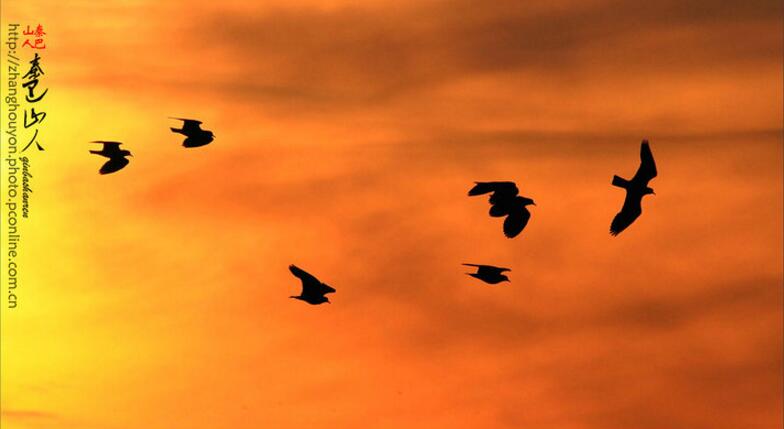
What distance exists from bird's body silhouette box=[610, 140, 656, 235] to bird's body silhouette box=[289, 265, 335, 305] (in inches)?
340

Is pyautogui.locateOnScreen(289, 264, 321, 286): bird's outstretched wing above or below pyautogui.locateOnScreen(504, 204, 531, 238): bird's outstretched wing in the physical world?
below

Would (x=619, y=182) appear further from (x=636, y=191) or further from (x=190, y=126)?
(x=190, y=126)

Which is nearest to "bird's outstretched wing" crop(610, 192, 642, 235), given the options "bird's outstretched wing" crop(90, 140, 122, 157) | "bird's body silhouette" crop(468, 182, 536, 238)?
"bird's body silhouette" crop(468, 182, 536, 238)

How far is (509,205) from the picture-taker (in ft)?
180

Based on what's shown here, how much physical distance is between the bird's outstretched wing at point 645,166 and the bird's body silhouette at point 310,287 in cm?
959

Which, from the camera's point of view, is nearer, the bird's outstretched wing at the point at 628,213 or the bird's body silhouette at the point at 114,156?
the bird's outstretched wing at the point at 628,213

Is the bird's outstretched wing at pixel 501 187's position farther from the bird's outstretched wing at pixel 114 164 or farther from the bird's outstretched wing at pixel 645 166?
the bird's outstretched wing at pixel 114 164

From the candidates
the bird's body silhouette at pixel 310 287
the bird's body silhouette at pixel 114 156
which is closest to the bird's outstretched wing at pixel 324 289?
the bird's body silhouette at pixel 310 287

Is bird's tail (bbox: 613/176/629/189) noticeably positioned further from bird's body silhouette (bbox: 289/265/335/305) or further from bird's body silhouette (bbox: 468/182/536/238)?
bird's body silhouette (bbox: 289/265/335/305)

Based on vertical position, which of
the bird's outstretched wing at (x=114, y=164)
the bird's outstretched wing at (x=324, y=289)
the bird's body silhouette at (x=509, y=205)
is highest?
the bird's outstretched wing at (x=114, y=164)

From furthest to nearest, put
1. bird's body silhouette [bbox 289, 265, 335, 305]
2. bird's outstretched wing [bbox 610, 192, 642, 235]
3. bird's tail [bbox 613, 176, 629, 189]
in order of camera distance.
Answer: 1. bird's body silhouette [bbox 289, 265, 335, 305]
2. bird's outstretched wing [bbox 610, 192, 642, 235]
3. bird's tail [bbox 613, 176, 629, 189]

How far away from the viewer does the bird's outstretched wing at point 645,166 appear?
53781mm

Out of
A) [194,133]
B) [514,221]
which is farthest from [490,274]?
[194,133]

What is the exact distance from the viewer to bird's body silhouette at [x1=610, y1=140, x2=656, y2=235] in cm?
5394
